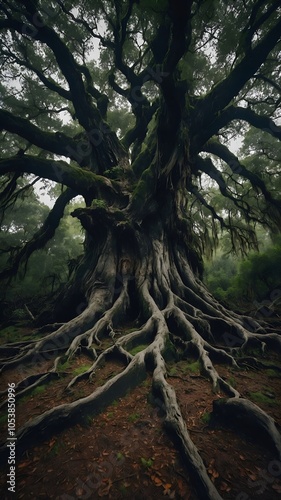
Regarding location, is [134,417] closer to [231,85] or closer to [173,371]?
[173,371]

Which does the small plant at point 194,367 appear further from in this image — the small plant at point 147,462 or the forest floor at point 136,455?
the small plant at point 147,462

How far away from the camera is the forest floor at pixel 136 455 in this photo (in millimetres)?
1688

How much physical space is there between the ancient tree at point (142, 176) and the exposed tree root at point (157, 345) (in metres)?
0.02

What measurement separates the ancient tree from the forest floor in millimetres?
138

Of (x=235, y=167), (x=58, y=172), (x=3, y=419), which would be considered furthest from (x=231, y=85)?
(x=3, y=419)

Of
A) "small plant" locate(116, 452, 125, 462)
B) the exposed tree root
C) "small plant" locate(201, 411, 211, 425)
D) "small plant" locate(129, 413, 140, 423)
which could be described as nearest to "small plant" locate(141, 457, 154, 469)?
"small plant" locate(116, 452, 125, 462)

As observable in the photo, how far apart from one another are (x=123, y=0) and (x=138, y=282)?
28.2 feet

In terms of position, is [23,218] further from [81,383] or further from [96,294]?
[81,383]

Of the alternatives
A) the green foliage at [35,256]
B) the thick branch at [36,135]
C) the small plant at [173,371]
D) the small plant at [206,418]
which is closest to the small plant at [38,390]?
the small plant at [173,371]

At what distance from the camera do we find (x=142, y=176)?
6340 millimetres

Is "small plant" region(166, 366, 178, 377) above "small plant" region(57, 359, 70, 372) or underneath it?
underneath

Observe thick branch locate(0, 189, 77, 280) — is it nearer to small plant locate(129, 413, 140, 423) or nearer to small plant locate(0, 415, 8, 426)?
small plant locate(0, 415, 8, 426)

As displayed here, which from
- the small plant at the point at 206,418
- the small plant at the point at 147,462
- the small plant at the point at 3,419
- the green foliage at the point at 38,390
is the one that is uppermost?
the green foliage at the point at 38,390

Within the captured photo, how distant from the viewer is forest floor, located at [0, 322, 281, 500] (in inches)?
66.4
